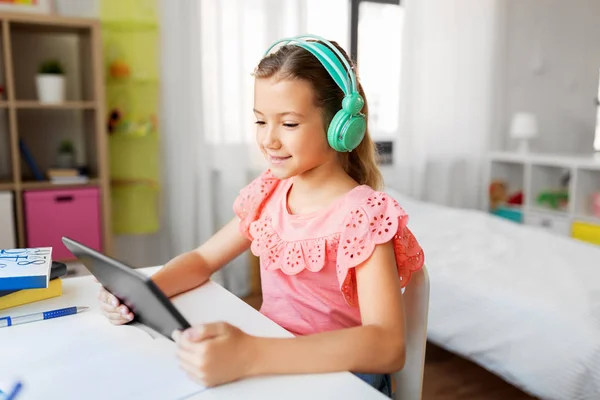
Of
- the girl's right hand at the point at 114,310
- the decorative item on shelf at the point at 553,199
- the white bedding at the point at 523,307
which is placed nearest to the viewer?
the girl's right hand at the point at 114,310

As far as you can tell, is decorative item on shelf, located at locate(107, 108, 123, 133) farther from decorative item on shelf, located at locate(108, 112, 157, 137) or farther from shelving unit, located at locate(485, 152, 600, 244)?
shelving unit, located at locate(485, 152, 600, 244)

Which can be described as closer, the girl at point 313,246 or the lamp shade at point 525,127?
the girl at point 313,246

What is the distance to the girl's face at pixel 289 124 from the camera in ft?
3.10

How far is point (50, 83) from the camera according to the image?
2.33 metres

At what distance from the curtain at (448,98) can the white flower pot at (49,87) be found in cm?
189

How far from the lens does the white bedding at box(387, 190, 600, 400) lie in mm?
1563

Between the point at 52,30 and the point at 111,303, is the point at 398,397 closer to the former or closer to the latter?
the point at 111,303

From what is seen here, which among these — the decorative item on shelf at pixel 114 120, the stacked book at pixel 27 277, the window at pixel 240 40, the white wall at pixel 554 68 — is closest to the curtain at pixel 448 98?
the white wall at pixel 554 68

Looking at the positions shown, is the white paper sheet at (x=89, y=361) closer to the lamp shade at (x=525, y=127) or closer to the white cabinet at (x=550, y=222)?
the white cabinet at (x=550, y=222)

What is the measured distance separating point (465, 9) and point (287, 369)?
3.26m

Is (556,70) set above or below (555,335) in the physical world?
above

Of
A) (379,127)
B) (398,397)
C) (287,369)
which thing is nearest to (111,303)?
(287,369)

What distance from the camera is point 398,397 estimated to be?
1.05 meters

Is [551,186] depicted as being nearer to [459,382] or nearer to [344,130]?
[459,382]
